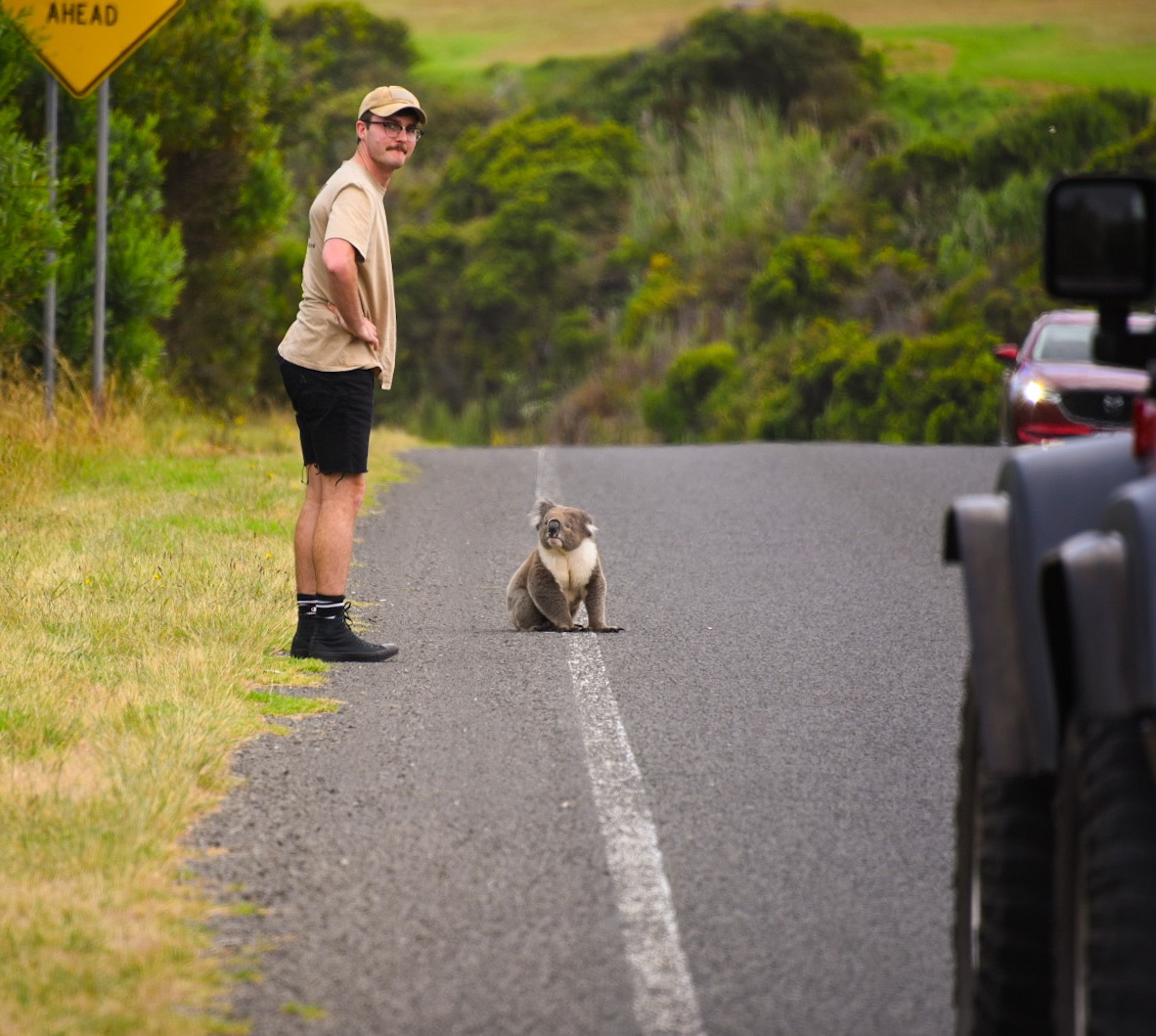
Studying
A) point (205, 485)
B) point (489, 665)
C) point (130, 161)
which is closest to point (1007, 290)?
point (130, 161)

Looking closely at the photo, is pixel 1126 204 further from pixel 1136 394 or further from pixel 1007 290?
pixel 1007 290

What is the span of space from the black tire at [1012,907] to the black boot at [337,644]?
13.5 ft

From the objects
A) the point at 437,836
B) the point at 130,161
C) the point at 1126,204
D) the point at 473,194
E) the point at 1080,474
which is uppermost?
the point at 473,194

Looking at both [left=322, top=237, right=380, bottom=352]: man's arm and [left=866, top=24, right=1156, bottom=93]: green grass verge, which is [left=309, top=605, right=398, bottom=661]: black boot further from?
[left=866, top=24, right=1156, bottom=93]: green grass verge

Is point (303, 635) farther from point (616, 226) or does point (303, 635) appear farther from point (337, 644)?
point (616, 226)

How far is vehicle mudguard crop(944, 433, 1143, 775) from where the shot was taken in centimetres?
274

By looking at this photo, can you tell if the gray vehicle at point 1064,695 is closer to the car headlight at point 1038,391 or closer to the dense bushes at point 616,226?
the dense bushes at point 616,226

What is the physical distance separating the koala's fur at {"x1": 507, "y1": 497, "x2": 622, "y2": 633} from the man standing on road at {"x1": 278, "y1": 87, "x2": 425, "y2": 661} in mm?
1102

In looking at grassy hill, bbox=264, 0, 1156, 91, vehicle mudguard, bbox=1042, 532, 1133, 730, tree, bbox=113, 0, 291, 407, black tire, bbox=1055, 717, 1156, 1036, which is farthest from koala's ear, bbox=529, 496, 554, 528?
grassy hill, bbox=264, 0, 1156, 91

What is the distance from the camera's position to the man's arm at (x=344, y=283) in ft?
20.7

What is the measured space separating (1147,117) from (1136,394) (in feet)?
115

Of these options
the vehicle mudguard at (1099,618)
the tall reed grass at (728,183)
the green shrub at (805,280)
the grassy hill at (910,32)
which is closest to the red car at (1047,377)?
the vehicle mudguard at (1099,618)

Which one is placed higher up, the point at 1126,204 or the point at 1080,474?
the point at 1126,204

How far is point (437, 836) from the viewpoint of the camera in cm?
457
